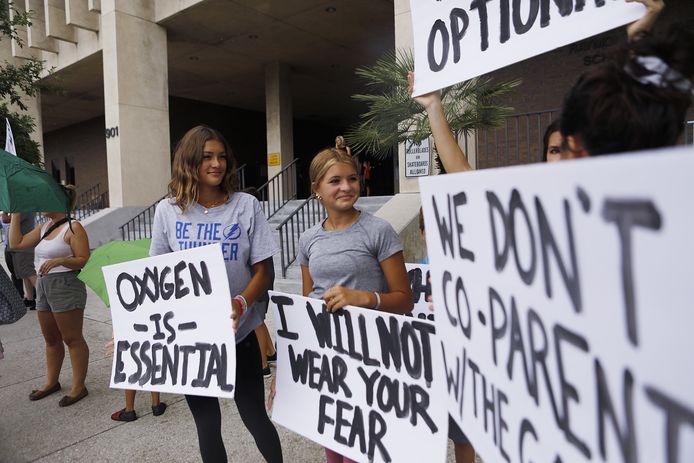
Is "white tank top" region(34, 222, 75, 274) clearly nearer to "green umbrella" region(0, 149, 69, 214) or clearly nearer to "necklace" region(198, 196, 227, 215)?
"green umbrella" region(0, 149, 69, 214)

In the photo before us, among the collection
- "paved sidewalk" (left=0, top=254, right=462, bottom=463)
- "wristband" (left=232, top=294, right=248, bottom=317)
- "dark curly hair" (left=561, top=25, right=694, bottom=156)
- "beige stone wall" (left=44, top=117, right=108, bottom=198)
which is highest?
"beige stone wall" (left=44, top=117, right=108, bottom=198)

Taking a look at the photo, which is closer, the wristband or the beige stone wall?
the wristband

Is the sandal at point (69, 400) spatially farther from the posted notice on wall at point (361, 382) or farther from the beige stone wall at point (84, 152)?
the beige stone wall at point (84, 152)

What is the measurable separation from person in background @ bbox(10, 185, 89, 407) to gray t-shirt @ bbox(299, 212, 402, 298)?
8.33 ft

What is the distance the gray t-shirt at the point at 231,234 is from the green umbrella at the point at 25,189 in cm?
135

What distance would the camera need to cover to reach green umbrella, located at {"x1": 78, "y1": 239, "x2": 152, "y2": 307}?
2854mm

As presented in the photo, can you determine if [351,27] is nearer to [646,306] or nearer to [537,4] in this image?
[537,4]

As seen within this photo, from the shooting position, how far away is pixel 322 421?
1.92m

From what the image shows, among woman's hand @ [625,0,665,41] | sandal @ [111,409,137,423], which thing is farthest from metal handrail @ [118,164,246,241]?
woman's hand @ [625,0,665,41]

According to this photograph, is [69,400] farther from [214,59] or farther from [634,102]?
[214,59]

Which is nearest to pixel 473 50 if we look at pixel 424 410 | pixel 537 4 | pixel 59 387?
pixel 537 4

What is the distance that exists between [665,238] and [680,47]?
1.50 ft

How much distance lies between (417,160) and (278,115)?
857 centimetres

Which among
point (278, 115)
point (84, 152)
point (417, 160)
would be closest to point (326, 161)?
point (417, 160)
